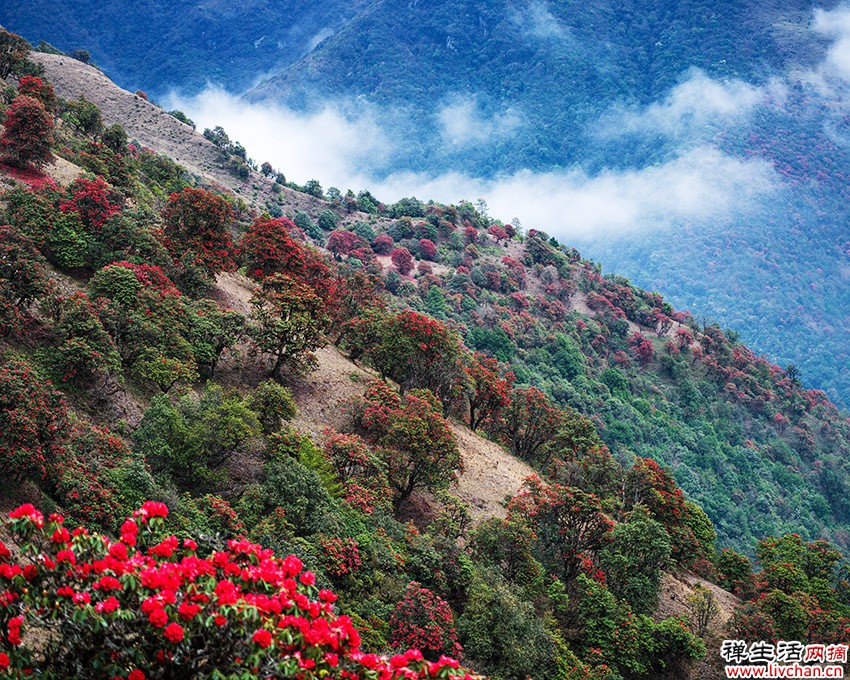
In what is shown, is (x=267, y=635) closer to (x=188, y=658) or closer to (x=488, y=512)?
(x=188, y=658)

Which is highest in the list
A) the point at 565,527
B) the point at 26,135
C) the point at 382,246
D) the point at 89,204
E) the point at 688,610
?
the point at 382,246

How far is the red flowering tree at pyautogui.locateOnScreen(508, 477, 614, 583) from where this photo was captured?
23.4m

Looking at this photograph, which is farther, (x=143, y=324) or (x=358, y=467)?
(x=358, y=467)

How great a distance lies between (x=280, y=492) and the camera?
17516mm

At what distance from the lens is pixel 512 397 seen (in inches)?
1448

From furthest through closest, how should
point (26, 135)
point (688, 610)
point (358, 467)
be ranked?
point (26, 135) → point (688, 610) → point (358, 467)

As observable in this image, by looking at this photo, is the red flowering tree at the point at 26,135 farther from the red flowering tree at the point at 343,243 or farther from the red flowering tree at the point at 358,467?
the red flowering tree at the point at 343,243

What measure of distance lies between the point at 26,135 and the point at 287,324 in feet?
56.6

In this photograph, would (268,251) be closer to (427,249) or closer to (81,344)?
(81,344)

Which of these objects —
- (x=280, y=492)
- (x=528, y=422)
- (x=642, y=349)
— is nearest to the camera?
(x=280, y=492)

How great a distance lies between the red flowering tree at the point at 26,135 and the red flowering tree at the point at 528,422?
30095 mm

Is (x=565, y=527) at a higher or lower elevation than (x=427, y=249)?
lower

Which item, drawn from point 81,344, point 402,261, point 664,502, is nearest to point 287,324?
point 81,344

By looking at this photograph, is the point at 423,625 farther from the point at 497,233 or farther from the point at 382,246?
the point at 497,233
